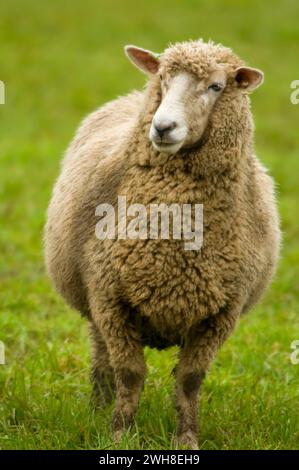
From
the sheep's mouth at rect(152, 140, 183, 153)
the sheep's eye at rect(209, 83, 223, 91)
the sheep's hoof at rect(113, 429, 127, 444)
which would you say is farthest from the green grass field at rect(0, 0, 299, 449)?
the sheep's eye at rect(209, 83, 223, 91)

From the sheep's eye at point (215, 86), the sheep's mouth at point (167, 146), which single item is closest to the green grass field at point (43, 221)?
the sheep's mouth at point (167, 146)

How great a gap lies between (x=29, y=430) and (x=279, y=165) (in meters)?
7.25

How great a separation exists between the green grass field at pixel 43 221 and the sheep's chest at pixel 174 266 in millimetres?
593

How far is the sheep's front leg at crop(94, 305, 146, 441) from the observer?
433 cm

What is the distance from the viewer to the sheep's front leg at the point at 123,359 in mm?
4328

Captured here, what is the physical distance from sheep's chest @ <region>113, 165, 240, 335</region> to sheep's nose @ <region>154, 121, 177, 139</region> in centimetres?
33

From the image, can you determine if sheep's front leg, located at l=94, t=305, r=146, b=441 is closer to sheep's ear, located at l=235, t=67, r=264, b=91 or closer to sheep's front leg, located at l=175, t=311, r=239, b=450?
sheep's front leg, located at l=175, t=311, r=239, b=450

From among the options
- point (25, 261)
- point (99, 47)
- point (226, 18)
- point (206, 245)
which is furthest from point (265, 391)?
point (226, 18)

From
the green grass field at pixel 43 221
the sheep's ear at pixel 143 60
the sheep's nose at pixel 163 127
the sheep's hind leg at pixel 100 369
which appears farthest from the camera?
the sheep's hind leg at pixel 100 369

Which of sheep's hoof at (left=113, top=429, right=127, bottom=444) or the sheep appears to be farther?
sheep's hoof at (left=113, top=429, right=127, bottom=444)

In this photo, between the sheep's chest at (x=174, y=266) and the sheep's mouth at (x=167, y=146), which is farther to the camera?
the sheep's chest at (x=174, y=266)

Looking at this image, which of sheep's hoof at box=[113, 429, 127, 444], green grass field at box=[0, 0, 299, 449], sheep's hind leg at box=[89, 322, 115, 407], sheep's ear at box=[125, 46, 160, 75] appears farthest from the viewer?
sheep's hind leg at box=[89, 322, 115, 407]

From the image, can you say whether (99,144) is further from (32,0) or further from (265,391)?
(32,0)

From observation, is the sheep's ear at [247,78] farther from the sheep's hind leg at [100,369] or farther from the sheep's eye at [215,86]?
the sheep's hind leg at [100,369]
